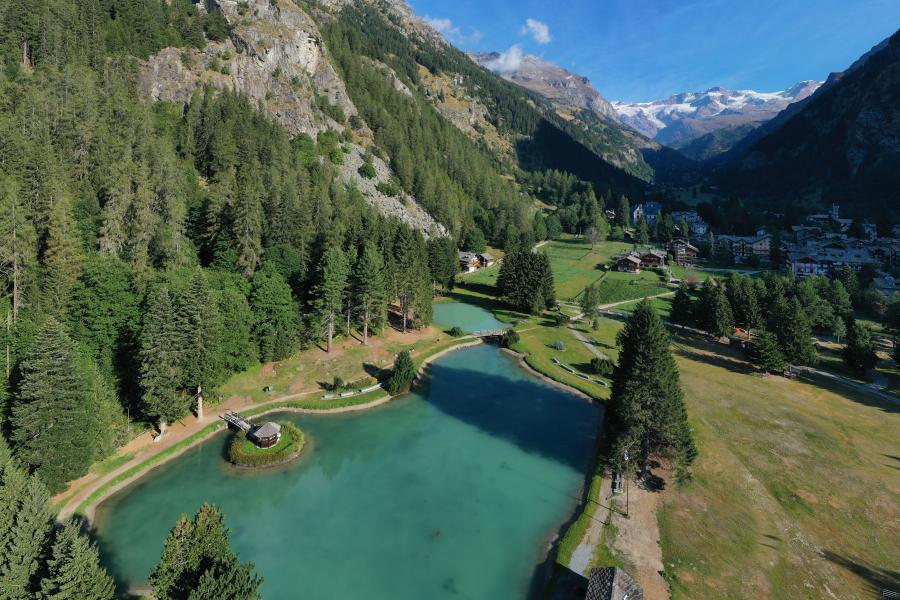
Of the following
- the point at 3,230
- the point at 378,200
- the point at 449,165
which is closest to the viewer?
the point at 3,230

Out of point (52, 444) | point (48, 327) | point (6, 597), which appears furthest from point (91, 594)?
point (48, 327)

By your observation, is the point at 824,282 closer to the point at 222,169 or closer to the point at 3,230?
the point at 222,169

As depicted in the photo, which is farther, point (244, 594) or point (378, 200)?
point (378, 200)

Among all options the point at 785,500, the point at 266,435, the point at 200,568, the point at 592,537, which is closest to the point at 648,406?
the point at 592,537

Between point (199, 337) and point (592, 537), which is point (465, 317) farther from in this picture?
point (592, 537)

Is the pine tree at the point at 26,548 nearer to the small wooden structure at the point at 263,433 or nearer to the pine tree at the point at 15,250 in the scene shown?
the small wooden structure at the point at 263,433

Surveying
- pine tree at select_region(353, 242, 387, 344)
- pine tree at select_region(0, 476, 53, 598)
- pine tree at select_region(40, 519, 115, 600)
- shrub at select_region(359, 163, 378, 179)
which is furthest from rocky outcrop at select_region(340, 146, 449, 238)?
pine tree at select_region(40, 519, 115, 600)
